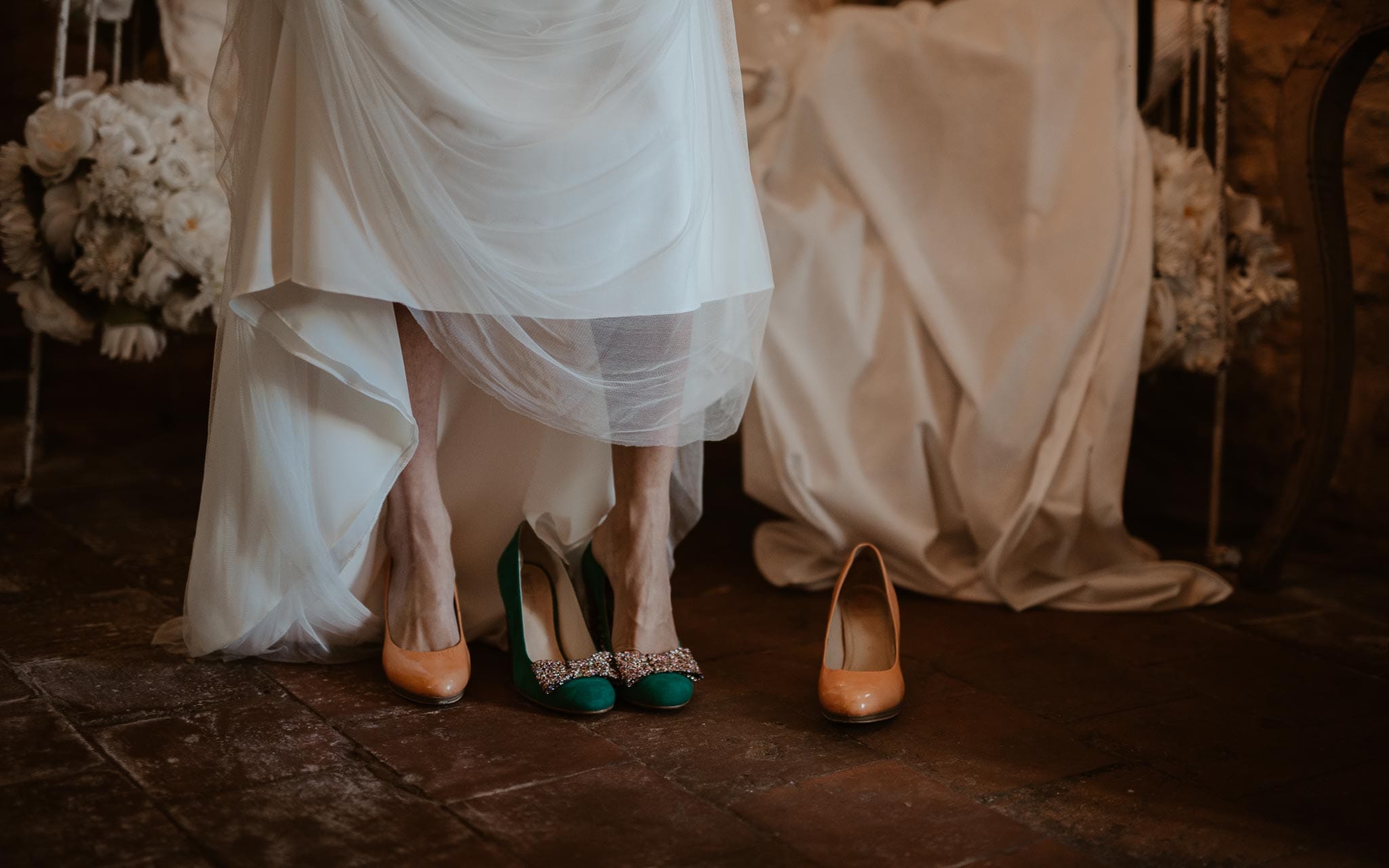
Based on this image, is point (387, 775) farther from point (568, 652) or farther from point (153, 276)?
point (153, 276)

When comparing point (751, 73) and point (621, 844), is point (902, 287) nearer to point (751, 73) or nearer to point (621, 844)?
point (751, 73)

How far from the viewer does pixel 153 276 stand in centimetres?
207

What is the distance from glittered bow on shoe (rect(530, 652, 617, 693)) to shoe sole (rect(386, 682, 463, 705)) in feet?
0.32

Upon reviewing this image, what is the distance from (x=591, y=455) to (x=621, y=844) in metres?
0.68

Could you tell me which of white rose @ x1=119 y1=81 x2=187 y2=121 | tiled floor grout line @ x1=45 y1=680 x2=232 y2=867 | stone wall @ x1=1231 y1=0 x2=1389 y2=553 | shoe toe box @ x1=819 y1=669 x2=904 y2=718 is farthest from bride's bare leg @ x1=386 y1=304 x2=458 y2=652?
stone wall @ x1=1231 y1=0 x2=1389 y2=553

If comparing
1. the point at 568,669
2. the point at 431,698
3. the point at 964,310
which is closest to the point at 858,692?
the point at 568,669

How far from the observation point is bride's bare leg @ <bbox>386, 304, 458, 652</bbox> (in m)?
1.58

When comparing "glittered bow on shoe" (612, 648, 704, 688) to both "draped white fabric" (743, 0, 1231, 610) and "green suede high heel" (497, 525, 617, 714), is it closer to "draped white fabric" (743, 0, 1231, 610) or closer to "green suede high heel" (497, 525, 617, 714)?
"green suede high heel" (497, 525, 617, 714)

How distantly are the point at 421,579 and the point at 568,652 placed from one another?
207 mm

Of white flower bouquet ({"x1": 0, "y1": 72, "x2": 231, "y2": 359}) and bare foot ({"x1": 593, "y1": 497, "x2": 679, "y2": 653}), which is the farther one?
white flower bouquet ({"x1": 0, "y1": 72, "x2": 231, "y2": 359})

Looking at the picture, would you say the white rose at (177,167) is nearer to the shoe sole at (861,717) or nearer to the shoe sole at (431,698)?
the shoe sole at (431,698)

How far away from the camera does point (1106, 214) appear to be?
6.67ft

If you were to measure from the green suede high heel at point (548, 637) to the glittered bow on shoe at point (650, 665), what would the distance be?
0.02 m

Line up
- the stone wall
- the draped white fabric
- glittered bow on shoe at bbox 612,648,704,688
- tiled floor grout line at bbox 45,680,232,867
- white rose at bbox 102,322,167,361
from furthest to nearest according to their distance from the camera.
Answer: the stone wall → white rose at bbox 102,322,167,361 → the draped white fabric → glittered bow on shoe at bbox 612,648,704,688 → tiled floor grout line at bbox 45,680,232,867
